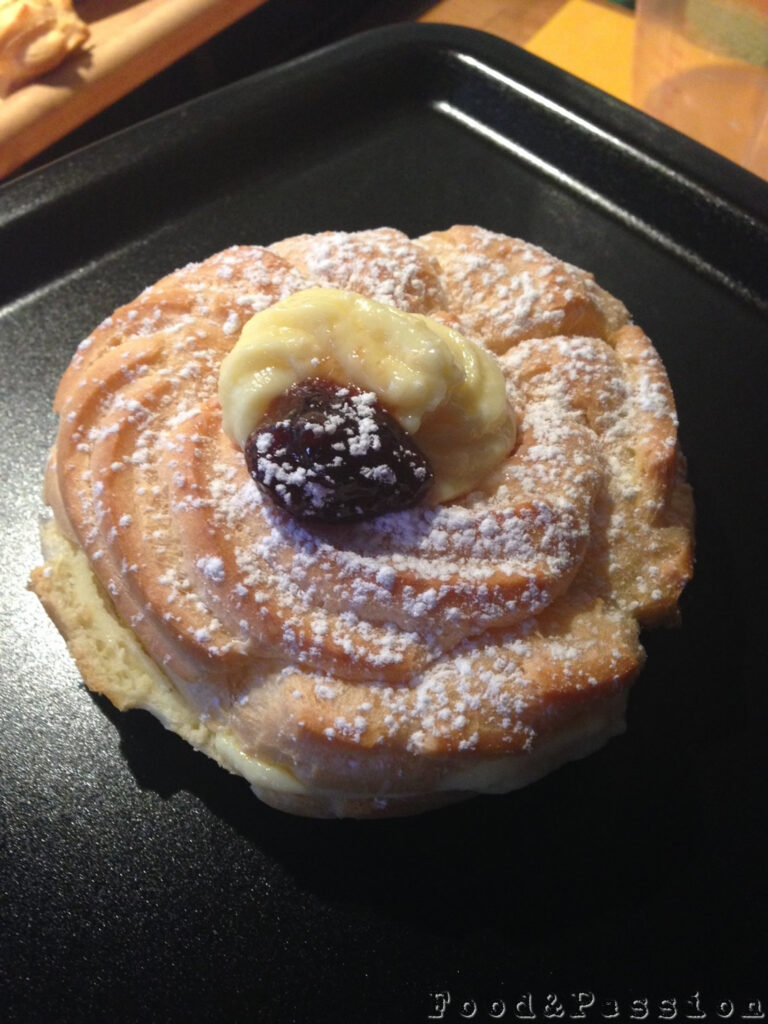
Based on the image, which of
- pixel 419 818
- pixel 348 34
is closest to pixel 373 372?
pixel 419 818

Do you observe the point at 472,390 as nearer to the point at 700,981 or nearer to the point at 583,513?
the point at 583,513

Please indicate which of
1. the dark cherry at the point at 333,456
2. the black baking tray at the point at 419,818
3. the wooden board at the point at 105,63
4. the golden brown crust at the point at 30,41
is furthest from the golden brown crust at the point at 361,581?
the golden brown crust at the point at 30,41

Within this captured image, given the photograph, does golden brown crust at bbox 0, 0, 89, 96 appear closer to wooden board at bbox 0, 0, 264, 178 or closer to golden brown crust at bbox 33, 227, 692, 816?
wooden board at bbox 0, 0, 264, 178

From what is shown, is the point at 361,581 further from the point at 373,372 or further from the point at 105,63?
the point at 105,63

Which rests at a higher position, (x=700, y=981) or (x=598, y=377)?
(x=598, y=377)

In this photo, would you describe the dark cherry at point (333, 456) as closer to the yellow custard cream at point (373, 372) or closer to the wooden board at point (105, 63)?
the yellow custard cream at point (373, 372)

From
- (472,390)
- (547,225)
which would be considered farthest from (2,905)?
(547,225)
